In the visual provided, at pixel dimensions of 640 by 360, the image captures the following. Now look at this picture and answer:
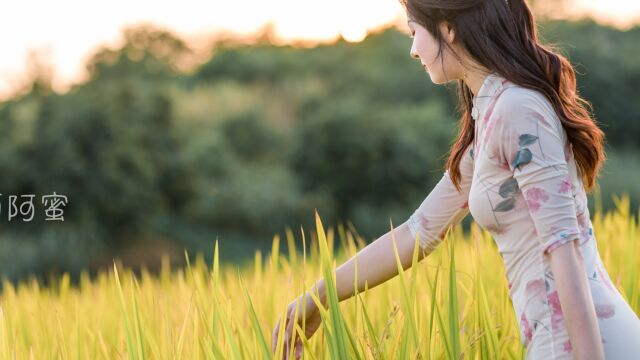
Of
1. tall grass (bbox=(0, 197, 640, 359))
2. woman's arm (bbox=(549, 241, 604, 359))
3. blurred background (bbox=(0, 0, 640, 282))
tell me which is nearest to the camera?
woman's arm (bbox=(549, 241, 604, 359))

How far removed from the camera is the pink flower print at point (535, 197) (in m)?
1.12

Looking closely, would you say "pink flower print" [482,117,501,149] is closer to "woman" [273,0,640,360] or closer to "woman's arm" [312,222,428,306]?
"woman" [273,0,640,360]

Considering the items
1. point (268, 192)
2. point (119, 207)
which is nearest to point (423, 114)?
point (268, 192)

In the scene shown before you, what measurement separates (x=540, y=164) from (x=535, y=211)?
0.07 meters

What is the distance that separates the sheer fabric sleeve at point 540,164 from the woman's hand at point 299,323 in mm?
446

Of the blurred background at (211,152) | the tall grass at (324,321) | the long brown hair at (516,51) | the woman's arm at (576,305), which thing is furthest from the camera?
the blurred background at (211,152)

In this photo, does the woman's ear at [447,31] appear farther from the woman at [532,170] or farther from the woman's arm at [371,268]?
the woman's arm at [371,268]

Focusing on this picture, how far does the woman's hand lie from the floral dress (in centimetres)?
37

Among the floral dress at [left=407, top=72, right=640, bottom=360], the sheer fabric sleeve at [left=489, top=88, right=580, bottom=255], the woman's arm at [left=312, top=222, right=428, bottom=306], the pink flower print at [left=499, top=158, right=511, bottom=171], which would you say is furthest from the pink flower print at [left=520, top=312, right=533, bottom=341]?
the woman's arm at [left=312, top=222, right=428, bottom=306]

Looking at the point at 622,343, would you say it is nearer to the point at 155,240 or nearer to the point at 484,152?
the point at 484,152

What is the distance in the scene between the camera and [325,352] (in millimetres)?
1408

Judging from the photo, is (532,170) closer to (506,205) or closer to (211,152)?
Answer: (506,205)

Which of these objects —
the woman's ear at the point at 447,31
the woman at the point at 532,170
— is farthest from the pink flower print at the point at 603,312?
the woman's ear at the point at 447,31

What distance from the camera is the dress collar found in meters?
1.22
